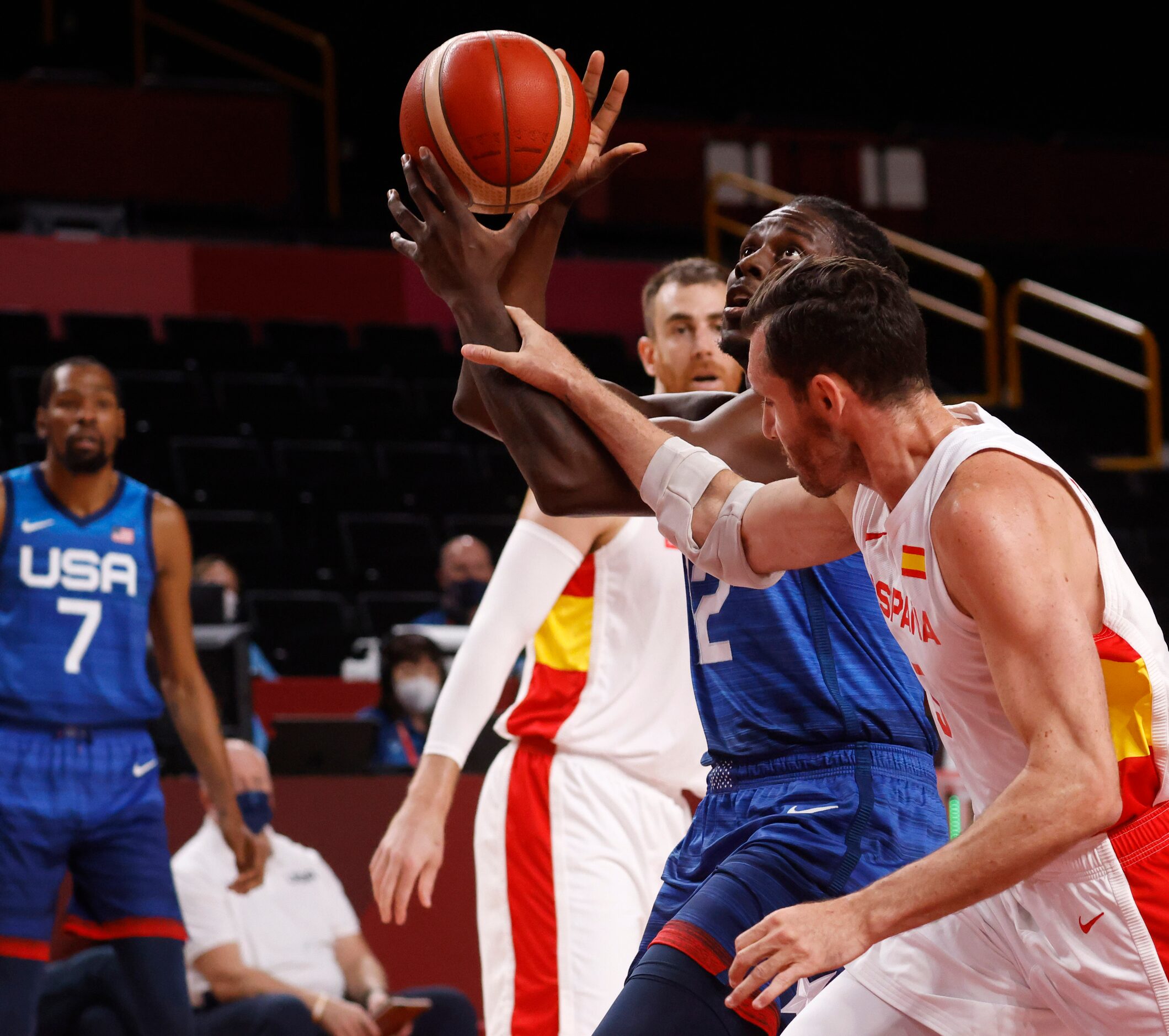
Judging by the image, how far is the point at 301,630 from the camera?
360 inches

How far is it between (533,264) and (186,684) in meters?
2.66

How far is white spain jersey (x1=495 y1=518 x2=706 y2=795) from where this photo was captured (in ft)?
12.4

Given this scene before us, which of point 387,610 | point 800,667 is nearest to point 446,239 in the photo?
point 800,667

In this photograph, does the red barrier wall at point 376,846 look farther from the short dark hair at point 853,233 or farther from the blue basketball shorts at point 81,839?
the short dark hair at point 853,233

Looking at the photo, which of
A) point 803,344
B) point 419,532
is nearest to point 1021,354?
point 419,532

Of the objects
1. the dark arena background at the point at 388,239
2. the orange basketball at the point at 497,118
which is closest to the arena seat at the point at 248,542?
the dark arena background at the point at 388,239

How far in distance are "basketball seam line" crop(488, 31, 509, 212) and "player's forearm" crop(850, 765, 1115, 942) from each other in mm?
1485

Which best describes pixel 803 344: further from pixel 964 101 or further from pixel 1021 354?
pixel 964 101

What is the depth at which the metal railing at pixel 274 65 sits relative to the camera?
15367 mm

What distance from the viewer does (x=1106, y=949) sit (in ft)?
7.25

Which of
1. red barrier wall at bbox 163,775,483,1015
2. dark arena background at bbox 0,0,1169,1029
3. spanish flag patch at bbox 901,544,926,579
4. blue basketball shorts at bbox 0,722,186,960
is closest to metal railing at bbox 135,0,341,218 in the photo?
dark arena background at bbox 0,0,1169,1029

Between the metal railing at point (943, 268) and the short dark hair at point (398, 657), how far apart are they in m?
6.94

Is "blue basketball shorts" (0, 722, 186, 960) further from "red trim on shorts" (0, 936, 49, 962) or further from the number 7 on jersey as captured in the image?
the number 7 on jersey

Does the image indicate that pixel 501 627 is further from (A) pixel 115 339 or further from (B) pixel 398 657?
(A) pixel 115 339
